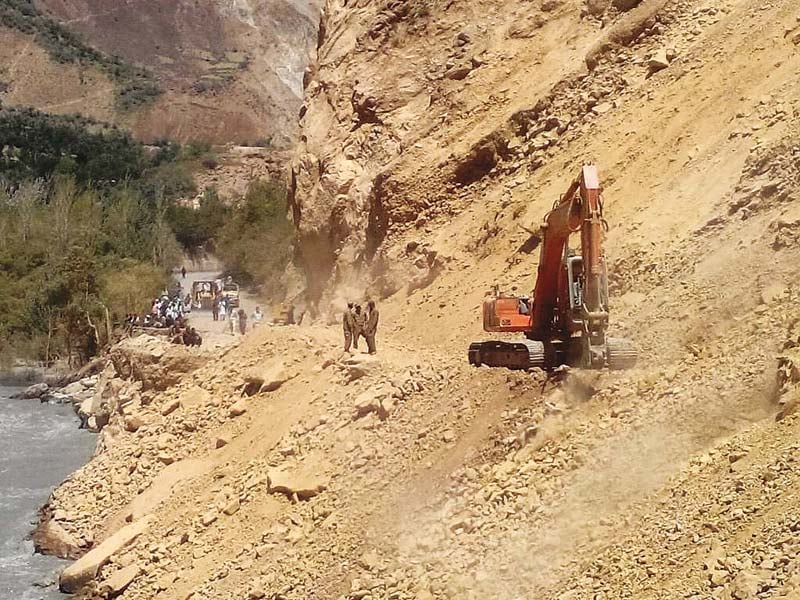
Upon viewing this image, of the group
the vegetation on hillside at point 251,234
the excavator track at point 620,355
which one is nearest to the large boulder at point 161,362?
the excavator track at point 620,355

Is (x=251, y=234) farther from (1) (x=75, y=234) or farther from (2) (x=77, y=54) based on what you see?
(2) (x=77, y=54)

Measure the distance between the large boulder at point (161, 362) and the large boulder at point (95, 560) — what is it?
593 cm

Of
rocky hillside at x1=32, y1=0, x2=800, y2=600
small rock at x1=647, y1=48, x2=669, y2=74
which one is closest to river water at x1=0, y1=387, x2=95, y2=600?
rocky hillside at x1=32, y1=0, x2=800, y2=600

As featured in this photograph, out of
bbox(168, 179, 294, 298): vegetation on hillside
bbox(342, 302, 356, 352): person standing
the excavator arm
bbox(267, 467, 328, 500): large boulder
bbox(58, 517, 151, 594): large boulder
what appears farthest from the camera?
bbox(168, 179, 294, 298): vegetation on hillside

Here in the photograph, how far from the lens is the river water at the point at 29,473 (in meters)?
17.5

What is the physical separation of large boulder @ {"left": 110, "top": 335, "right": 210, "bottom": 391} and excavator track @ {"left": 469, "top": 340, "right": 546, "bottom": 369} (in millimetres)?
9297

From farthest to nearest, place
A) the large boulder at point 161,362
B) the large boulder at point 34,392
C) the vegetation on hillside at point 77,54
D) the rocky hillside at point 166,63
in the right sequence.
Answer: the vegetation on hillside at point 77,54, the rocky hillside at point 166,63, the large boulder at point 34,392, the large boulder at point 161,362

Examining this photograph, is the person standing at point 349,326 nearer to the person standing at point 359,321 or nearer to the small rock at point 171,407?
the person standing at point 359,321

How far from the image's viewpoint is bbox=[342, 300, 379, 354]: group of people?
17.0 metres

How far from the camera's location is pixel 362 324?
17.1 meters

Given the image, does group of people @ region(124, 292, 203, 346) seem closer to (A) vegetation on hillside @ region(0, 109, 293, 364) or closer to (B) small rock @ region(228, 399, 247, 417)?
(B) small rock @ region(228, 399, 247, 417)

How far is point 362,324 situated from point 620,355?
20.2ft

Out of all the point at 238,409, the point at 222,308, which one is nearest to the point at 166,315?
the point at 222,308

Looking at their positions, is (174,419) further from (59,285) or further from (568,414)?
(59,285)
